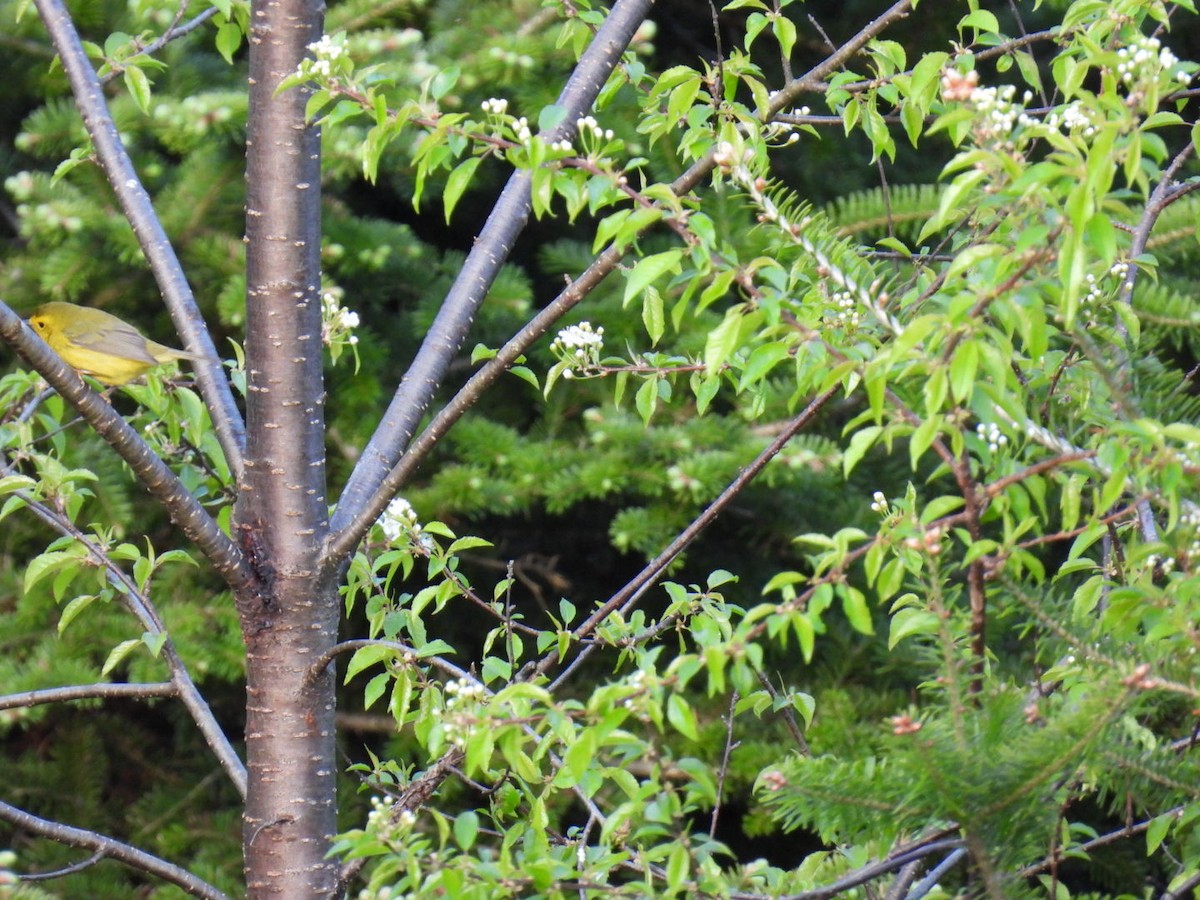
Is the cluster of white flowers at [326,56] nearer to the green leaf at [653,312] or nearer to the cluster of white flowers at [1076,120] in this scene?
the green leaf at [653,312]

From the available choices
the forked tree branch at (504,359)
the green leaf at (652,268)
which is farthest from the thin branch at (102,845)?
the green leaf at (652,268)

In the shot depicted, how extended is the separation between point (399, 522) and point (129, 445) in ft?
1.45

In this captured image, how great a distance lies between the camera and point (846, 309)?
47.7 inches

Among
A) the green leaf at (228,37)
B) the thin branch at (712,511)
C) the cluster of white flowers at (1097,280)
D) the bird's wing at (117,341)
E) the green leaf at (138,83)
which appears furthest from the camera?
the bird's wing at (117,341)

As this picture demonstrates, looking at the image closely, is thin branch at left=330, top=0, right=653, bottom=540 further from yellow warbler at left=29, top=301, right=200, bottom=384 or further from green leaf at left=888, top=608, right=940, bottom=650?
yellow warbler at left=29, top=301, right=200, bottom=384

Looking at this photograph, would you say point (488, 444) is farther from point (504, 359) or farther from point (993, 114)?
point (993, 114)

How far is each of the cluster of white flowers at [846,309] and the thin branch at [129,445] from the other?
756 mm

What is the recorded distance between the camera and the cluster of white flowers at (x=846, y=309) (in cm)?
118

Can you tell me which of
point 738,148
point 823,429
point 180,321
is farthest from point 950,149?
point 738,148

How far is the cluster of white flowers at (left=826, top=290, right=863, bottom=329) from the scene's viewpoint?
118 centimetres

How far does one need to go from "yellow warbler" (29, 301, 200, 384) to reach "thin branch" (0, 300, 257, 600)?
1.35 metres

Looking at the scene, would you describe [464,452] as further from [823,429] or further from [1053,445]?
[1053,445]

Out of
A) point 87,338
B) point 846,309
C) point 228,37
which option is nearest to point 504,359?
point 846,309

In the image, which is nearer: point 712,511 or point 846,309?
point 846,309
